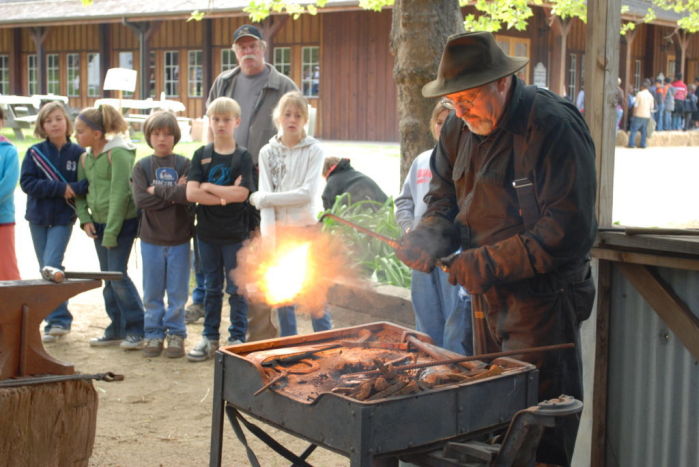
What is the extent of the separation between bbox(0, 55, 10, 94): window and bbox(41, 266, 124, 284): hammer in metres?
30.0

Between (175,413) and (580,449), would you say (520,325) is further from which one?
(175,413)

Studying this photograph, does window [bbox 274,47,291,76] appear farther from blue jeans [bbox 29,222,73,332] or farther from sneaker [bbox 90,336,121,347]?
sneaker [bbox 90,336,121,347]

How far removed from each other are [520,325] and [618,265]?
33.7 inches

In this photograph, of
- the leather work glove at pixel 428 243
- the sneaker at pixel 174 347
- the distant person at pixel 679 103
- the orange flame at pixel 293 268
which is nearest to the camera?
the leather work glove at pixel 428 243

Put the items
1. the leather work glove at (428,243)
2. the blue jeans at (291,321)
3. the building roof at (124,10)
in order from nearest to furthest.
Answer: the leather work glove at (428,243) → the blue jeans at (291,321) → the building roof at (124,10)

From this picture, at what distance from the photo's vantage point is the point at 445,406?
2971 millimetres

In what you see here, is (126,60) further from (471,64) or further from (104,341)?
(471,64)

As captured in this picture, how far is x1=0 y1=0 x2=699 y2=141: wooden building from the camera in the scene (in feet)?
76.9

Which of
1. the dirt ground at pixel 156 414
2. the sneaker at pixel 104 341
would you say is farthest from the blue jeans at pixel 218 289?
the sneaker at pixel 104 341

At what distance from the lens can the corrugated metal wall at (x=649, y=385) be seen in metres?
3.81

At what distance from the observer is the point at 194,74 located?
2706 cm

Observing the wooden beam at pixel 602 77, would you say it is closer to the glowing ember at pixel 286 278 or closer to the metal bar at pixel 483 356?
the metal bar at pixel 483 356

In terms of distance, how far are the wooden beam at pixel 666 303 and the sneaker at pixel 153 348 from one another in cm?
369

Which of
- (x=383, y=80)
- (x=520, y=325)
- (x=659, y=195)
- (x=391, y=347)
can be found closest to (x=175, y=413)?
(x=391, y=347)
